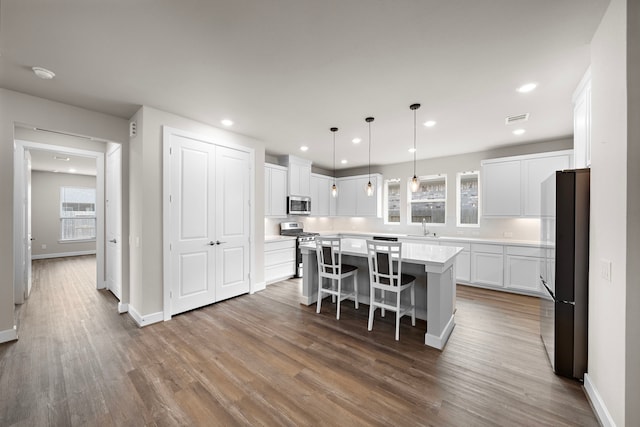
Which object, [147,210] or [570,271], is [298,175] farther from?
[570,271]

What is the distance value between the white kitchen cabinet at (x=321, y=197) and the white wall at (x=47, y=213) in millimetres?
8227

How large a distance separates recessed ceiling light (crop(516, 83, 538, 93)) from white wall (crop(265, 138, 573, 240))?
267 centimetres

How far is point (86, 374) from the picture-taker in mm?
2248

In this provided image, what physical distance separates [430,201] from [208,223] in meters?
4.94

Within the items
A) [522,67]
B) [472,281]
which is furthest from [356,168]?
[522,67]

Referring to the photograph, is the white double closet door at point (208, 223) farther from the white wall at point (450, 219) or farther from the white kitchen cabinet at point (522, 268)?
the white kitchen cabinet at point (522, 268)

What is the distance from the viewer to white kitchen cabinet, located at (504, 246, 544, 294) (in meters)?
4.27

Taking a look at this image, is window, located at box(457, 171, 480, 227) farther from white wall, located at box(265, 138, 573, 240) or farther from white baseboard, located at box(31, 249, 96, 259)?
white baseboard, located at box(31, 249, 96, 259)

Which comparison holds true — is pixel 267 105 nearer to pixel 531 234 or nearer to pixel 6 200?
pixel 6 200

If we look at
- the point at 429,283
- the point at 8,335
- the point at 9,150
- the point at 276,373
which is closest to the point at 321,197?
the point at 429,283

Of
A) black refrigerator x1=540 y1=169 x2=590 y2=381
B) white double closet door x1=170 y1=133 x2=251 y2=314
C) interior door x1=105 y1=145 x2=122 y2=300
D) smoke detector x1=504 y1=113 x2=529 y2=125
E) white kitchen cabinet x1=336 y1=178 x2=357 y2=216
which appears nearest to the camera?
black refrigerator x1=540 y1=169 x2=590 y2=381

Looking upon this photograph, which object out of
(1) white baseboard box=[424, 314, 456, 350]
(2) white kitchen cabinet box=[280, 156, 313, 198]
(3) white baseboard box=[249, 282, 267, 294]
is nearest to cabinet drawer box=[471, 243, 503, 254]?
(1) white baseboard box=[424, 314, 456, 350]

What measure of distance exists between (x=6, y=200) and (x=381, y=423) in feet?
13.9

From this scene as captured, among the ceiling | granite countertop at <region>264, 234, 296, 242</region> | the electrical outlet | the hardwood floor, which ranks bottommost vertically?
the hardwood floor
